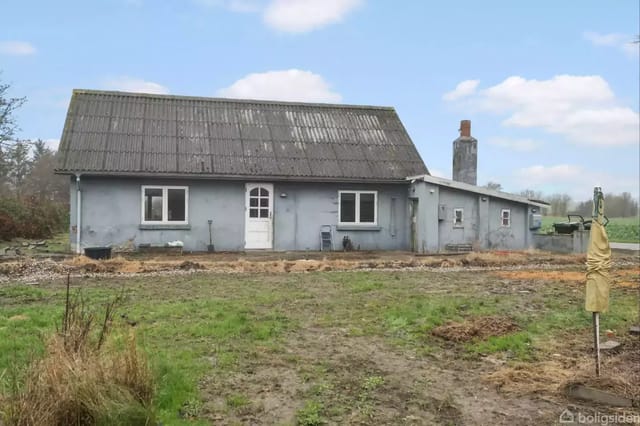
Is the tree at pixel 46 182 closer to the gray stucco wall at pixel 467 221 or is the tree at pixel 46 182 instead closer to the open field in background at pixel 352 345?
the gray stucco wall at pixel 467 221

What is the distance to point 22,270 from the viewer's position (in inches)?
466

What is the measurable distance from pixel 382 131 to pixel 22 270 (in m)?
13.9

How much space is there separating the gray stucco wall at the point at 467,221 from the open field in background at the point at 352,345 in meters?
6.46

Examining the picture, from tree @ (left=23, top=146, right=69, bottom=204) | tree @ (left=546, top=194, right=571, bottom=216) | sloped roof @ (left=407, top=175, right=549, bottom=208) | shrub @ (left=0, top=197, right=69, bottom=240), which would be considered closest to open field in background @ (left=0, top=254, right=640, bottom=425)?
sloped roof @ (left=407, top=175, right=549, bottom=208)

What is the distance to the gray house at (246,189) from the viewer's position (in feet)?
53.8

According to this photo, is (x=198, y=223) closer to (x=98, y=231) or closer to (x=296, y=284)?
(x=98, y=231)

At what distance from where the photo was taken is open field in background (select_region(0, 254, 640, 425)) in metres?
4.27

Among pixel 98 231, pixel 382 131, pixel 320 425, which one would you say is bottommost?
pixel 320 425

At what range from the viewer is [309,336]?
6.44 meters

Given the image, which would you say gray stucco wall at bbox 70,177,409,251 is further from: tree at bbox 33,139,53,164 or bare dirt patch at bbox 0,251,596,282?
tree at bbox 33,139,53,164

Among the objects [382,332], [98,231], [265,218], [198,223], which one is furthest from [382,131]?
[382,332]

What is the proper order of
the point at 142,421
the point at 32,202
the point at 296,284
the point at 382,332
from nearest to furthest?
the point at 142,421 → the point at 382,332 → the point at 296,284 → the point at 32,202

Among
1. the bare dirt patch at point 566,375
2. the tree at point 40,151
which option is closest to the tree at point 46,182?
the tree at point 40,151

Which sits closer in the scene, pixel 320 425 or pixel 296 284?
pixel 320 425
